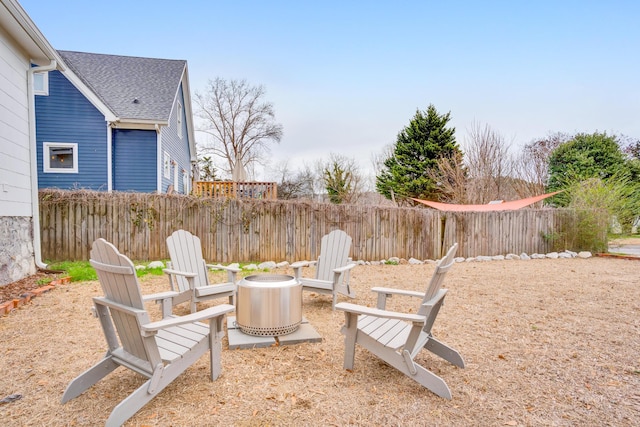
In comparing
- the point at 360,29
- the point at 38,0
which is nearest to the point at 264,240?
the point at 360,29

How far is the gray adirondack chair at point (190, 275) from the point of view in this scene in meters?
3.49

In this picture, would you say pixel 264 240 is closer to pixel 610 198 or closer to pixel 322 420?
pixel 322 420

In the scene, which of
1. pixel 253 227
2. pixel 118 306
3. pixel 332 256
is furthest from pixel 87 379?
pixel 253 227

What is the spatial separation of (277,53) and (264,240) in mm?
7037

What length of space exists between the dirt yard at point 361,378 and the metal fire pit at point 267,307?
0.20 m

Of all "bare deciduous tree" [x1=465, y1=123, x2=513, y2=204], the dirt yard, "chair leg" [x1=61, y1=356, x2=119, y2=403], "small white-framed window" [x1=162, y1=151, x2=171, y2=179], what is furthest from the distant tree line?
"chair leg" [x1=61, y1=356, x2=119, y2=403]

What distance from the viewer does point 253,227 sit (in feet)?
23.5

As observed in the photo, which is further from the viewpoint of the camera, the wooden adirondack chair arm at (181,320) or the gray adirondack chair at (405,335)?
the gray adirondack chair at (405,335)

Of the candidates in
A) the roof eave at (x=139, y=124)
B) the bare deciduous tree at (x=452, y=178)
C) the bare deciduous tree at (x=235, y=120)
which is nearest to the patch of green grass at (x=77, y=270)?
the roof eave at (x=139, y=124)

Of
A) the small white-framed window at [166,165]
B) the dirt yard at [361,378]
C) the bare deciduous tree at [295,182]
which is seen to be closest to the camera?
the dirt yard at [361,378]

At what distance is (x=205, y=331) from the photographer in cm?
225

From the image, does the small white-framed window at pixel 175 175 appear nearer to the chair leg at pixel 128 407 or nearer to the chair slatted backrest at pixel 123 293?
the chair slatted backrest at pixel 123 293

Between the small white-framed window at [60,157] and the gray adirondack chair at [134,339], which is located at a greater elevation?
the small white-framed window at [60,157]

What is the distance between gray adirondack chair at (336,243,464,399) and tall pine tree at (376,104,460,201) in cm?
1478
